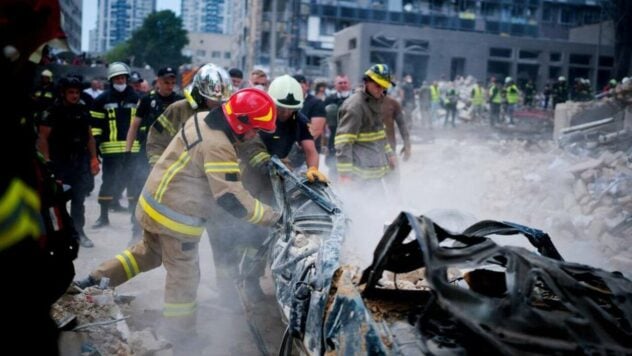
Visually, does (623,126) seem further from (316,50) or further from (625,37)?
(316,50)

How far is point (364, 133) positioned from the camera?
22.2 ft

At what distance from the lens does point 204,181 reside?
13.8 feet

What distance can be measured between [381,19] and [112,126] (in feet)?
158

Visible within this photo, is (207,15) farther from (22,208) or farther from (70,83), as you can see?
(22,208)

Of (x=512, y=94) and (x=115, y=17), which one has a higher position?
(x=115, y=17)

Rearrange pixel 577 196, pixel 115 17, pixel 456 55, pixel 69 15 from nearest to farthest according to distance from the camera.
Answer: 1. pixel 577 196
2. pixel 115 17
3. pixel 69 15
4. pixel 456 55

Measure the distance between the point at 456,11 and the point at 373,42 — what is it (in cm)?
2420

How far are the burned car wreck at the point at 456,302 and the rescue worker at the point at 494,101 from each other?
21717 millimetres

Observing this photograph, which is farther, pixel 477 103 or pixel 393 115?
pixel 477 103

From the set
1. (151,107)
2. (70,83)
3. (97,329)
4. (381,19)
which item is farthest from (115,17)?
(381,19)

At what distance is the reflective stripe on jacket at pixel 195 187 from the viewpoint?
396 centimetres

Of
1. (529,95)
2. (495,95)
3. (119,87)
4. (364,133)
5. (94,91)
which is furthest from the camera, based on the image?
(529,95)

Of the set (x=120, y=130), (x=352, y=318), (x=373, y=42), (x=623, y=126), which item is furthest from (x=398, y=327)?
(x=373, y=42)

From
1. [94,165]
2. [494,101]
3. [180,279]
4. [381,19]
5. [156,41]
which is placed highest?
[381,19]
